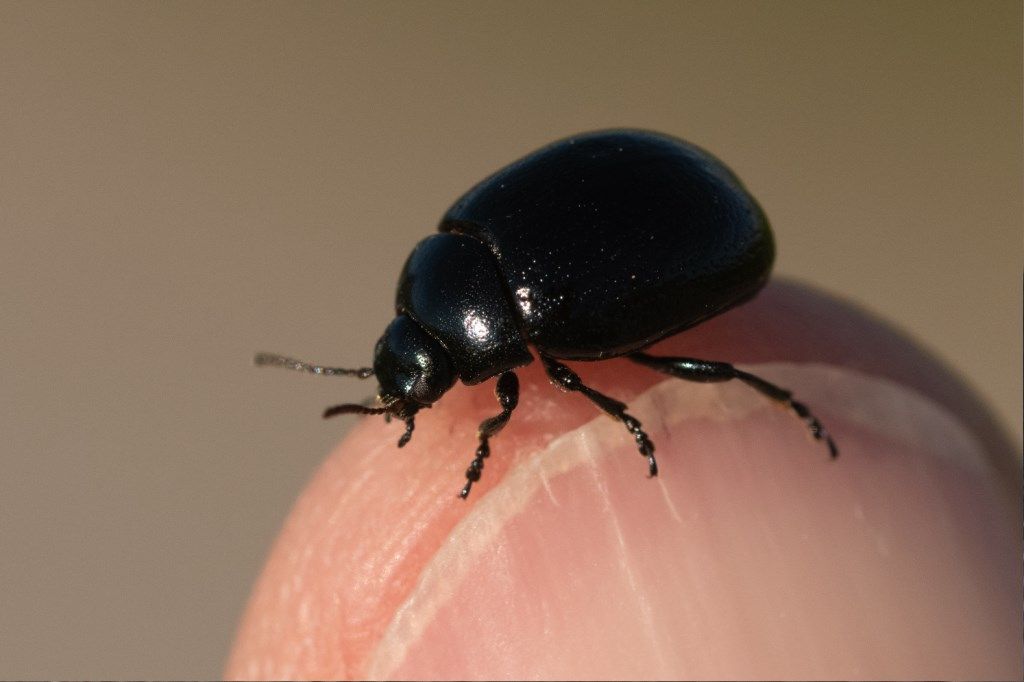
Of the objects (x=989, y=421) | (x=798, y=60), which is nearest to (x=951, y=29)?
(x=798, y=60)

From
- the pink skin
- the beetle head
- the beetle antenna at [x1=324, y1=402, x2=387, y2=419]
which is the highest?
the beetle head

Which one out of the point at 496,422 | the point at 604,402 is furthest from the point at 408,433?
the point at 604,402

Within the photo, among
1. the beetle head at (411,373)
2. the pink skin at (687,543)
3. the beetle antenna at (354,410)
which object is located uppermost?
the beetle head at (411,373)

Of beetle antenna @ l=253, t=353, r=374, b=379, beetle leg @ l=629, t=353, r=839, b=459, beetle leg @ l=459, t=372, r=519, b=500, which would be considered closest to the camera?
beetle leg @ l=459, t=372, r=519, b=500

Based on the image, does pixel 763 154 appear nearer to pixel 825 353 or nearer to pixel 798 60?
pixel 798 60

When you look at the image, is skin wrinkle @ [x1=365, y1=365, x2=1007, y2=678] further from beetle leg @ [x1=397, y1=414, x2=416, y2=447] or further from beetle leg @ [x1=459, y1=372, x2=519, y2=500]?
beetle leg @ [x1=397, y1=414, x2=416, y2=447]

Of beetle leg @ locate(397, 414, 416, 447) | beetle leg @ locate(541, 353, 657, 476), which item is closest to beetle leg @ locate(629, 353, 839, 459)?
beetle leg @ locate(541, 353, 657, 476)

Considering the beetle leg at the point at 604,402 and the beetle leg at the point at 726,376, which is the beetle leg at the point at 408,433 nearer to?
the beetle leg at the point at 604,402

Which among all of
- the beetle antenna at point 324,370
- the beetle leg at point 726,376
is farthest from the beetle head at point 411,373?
the beetle leg at point 726,376
